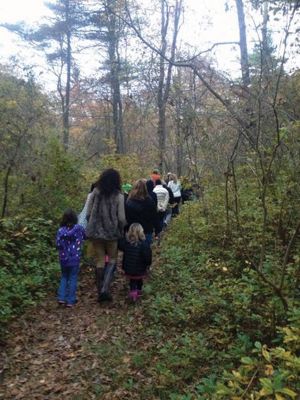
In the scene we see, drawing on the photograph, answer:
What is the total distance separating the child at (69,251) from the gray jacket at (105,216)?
22 centimetres

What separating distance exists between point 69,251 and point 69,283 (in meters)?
0.62

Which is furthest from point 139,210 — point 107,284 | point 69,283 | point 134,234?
point 69,283

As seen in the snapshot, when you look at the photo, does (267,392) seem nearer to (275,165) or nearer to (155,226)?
(155,226)

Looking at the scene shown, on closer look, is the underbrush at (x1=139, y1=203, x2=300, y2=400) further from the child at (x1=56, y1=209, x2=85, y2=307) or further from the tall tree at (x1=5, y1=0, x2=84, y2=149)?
the tall tree at (x1=5, y1=0, x2=84, y2=149)

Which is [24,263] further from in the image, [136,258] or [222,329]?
[222,329]

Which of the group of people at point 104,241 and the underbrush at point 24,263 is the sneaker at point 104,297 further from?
the underbrush at point 24,263

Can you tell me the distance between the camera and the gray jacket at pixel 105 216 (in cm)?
754

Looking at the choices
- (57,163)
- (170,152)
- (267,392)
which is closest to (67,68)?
(170,152)

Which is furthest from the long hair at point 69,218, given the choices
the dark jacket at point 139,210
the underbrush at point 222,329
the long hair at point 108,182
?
the underbrush at point 222,329

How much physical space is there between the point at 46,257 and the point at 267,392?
7.02m

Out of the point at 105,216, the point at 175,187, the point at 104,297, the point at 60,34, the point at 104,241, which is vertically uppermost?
the point at 60,34

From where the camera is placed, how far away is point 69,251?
746 cm

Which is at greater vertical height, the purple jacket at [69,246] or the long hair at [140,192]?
the long hair at [140,192]

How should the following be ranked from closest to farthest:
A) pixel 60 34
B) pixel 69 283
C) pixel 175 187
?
1. pixel 69 283
2. pixel 175 187
3. pixel 60 34
